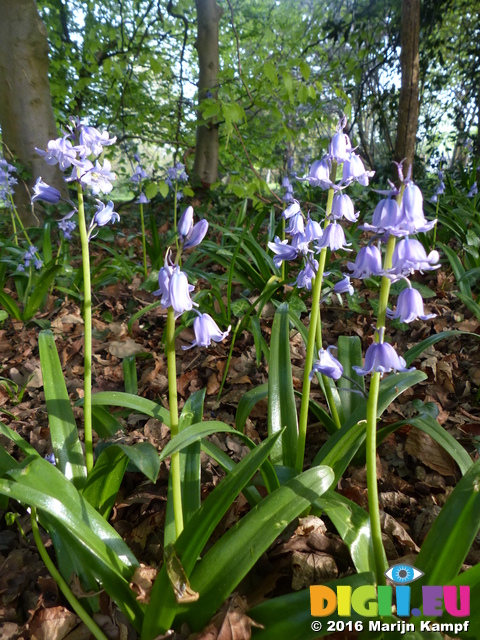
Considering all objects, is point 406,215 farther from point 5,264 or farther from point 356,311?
point 5,264

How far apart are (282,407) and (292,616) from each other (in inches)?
31.3

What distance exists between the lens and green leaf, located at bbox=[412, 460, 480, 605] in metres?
1.20

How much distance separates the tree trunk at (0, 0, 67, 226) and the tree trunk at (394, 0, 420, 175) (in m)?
4.53

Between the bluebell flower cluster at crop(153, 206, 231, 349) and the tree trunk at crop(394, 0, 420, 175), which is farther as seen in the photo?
the tree trunk at crop(394, 0, 420, 175)

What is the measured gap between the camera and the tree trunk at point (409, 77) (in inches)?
191

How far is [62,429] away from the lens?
1724 millimetres

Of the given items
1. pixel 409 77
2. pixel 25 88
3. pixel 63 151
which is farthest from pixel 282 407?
pixel 25 88

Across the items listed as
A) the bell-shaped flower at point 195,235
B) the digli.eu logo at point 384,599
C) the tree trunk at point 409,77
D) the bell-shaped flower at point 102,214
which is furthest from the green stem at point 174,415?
the tree trunk at point 409,77

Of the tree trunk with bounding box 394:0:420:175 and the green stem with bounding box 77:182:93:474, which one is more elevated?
the tree trunk with bounding box 394:0:420:175

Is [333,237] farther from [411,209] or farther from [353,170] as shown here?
[411,209]

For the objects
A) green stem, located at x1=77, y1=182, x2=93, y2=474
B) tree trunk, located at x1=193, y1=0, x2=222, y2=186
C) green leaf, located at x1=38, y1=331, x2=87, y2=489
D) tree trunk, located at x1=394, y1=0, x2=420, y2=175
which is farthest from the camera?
tree trunk, located at x1=193, y1=0, x2=222, y2=186

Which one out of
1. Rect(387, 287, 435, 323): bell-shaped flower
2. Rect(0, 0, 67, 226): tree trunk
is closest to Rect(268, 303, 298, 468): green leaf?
Rect(387, 287, 435, 323): bell-shaped flower

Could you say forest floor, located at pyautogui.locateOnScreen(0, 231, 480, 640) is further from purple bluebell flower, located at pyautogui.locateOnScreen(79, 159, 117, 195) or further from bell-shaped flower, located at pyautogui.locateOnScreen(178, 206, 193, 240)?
purple bluebell flower, located at pyautogui.locateOnScreen(79, 159, 117, 195)

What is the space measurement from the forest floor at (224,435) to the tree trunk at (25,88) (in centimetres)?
287
